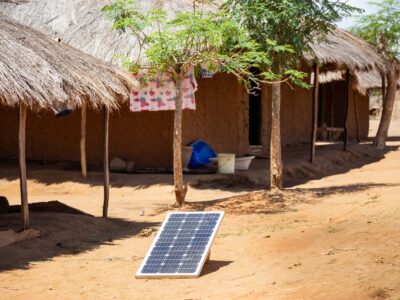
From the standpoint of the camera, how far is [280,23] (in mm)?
11117

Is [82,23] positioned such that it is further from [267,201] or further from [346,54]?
[346,54]

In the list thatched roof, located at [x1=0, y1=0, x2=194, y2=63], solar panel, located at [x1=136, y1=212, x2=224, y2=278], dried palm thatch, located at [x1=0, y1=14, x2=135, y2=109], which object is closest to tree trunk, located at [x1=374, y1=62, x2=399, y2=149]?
thatched roof, located at [x1=0, y1=0, x2=194, y2=63]

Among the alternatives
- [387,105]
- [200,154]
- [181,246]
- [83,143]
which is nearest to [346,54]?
[387,105]

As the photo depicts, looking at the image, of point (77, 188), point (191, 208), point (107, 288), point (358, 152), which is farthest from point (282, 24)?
point (358, 152)

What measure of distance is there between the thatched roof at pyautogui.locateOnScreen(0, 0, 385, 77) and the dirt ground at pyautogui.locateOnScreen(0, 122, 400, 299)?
7.00 feet

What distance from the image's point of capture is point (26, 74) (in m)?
8.00

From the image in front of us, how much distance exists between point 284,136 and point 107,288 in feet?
36.2

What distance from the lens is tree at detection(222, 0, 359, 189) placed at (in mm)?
10859

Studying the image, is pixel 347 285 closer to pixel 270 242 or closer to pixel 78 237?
pixel 270 242

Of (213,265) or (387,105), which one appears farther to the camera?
(387,105)

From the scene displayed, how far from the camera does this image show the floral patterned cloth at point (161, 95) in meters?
12.7

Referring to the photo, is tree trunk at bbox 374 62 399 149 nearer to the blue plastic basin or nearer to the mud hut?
the blue plastic basin

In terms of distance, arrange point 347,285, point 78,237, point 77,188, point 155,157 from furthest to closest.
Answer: point 155,157, point 77,188, point 78,237, point 347,285

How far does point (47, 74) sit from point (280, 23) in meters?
4.08
